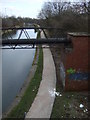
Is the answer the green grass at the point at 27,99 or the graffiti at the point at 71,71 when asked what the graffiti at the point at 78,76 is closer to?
the graffiti at the point at 71,71

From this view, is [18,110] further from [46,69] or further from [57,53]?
[57,53]

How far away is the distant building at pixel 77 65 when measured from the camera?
48.1ft

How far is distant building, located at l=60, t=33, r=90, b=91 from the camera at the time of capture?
1466cm

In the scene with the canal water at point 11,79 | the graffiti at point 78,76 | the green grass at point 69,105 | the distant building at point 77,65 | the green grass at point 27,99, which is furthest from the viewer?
the canal water at point 11,79

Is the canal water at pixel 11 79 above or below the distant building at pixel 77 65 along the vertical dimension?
below

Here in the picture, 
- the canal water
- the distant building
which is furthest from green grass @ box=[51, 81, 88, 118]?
the canal water

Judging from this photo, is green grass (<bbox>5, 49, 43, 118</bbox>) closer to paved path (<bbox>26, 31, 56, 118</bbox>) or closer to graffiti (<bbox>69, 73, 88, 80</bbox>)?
paved path (<bbox>26, 31, 56, 118</bbox>)

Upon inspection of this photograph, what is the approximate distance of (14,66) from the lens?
2662cm

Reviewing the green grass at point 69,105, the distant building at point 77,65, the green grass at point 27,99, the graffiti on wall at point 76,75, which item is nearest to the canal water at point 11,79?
the green grass at point 27,99

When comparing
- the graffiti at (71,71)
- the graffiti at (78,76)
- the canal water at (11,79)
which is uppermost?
the graffiti at (71,71)

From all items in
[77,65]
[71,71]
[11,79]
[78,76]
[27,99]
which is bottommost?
[11,79]

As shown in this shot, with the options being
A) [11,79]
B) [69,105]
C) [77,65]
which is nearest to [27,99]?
[69,105]

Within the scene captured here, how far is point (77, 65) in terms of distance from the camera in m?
14.8

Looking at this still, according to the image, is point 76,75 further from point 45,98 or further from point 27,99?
point 27,99
